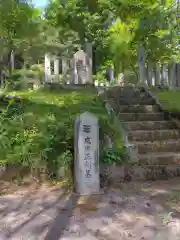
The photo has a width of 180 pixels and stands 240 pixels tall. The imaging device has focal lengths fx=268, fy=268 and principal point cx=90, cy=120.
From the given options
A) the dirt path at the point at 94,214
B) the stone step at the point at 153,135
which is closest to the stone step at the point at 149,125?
the stone step at the point at 153,135

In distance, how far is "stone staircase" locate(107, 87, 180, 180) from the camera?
4.85 meters

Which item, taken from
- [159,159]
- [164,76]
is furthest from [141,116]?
[164,76]

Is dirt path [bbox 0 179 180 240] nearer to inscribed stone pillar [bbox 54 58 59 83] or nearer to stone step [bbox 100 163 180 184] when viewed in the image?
stone step [bbox 100 163 180 184]

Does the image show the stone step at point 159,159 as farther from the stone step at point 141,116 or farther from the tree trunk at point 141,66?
the tree trunk at point 141,66

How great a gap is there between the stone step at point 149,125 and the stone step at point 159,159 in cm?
115

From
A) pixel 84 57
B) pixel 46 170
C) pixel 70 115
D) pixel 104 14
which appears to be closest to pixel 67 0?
pixel 104 14

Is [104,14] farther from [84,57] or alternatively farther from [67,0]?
[84,57]

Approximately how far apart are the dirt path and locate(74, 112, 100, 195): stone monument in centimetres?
18

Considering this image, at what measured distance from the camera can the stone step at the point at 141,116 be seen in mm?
6621

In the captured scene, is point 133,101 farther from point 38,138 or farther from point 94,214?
A: point 94,214

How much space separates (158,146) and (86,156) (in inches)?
84.6

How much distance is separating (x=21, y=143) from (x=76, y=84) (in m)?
5.42

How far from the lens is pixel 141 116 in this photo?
671cm

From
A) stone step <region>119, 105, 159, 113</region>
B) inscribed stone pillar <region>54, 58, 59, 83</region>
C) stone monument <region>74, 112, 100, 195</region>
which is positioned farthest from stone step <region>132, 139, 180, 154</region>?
inscribed stone pillar <region>54, 58, 59, 83</region>
